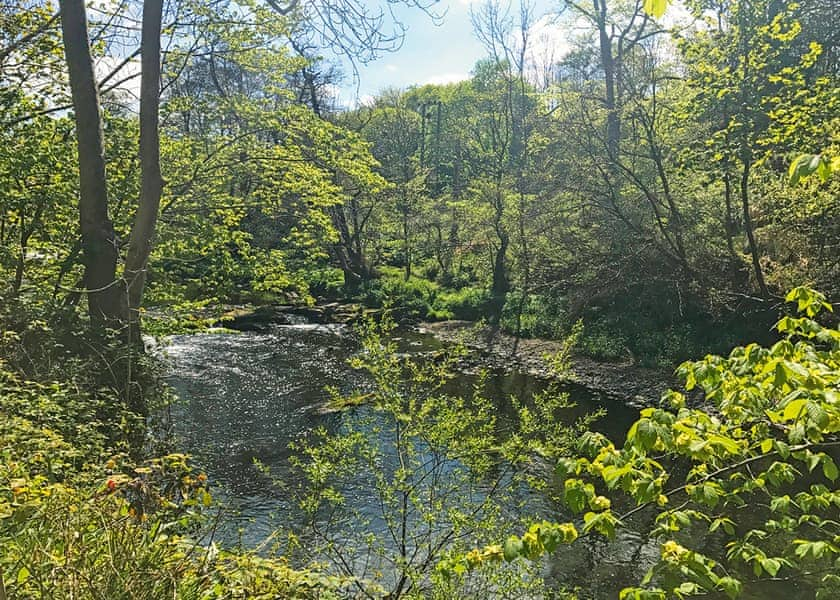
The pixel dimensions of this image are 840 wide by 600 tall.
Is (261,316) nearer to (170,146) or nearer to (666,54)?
(170,146)

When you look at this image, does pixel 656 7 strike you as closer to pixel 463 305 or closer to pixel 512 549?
pixel 512 549

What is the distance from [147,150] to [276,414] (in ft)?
20.1

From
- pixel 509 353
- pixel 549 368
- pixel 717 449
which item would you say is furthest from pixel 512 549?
pixel 509 353

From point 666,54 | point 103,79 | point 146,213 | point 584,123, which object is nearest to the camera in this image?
point 146,213

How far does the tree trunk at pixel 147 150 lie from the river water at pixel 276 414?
0.97m

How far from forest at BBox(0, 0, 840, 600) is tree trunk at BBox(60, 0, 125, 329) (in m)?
0.03

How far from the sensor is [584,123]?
635 inches

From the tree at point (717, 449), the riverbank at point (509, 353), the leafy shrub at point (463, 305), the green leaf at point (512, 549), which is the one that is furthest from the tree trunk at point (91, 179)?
the leafy shrub at point (463, 305)

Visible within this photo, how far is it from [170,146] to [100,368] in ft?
13.1

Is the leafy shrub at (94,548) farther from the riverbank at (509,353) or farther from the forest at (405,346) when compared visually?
the riverbank at (509,353)

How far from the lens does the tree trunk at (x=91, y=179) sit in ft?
19.7

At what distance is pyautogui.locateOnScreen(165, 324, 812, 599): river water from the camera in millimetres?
6469

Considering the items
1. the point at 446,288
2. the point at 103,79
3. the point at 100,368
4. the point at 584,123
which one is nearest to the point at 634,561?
the point at 100,368

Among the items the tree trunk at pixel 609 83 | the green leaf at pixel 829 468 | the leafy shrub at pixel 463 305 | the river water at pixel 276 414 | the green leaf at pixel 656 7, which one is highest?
the tree trunk at pixel 609 83
